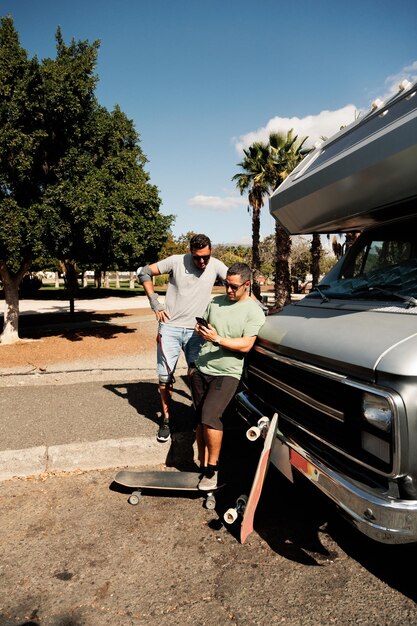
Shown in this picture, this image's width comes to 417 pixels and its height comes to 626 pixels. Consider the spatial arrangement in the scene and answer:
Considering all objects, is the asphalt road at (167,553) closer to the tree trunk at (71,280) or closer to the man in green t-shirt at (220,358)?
the man in green t-shirt at (220,358)

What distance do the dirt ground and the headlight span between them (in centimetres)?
697

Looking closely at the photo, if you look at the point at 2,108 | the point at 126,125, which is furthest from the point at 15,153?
the point at 126,125

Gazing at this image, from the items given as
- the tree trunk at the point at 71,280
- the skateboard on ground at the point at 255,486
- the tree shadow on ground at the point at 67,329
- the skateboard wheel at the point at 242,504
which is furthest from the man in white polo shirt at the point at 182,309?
the tree trunk at the point at 71,280

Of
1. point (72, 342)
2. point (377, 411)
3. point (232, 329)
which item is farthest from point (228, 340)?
point (72, 342)

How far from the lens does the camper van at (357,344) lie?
208 centimetres

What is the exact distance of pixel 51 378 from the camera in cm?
693

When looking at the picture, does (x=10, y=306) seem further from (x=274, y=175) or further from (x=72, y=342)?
(x=274, y=175)

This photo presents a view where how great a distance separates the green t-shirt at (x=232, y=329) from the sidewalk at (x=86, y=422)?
1329 mm

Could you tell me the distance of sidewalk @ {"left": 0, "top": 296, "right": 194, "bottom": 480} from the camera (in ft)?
13.5

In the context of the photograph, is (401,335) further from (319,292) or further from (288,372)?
(319,292)

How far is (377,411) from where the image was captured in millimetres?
2150

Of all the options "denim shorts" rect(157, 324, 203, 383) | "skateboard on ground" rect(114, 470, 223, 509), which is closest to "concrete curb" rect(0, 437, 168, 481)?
"skateboard on ground" rect(114, 470, 223, 509)

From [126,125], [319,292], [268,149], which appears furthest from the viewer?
[268,149]

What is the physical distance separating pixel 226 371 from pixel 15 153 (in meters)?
8.00
